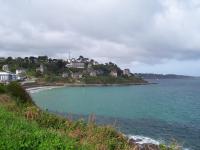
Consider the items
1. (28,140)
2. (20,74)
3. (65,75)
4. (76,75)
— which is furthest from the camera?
(76,75)

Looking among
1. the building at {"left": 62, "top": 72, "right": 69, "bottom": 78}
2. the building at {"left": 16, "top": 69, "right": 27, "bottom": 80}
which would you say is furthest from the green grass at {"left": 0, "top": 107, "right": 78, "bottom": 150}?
the building at {"left": 62, "top": 72, "right": 69, "bottom": 78}

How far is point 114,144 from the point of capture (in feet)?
44.4

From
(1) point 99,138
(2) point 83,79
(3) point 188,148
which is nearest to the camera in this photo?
(1) point 99,138

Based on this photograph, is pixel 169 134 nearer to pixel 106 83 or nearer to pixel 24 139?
pixel 24 139

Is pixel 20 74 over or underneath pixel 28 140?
over

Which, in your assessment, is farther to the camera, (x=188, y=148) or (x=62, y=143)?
(x=188, y=148)

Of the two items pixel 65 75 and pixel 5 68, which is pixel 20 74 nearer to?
pixel 5 68

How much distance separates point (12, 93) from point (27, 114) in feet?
56.9

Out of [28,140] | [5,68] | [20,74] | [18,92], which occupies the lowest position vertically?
[28,140]

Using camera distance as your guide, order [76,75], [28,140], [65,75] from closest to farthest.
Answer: [28,140] < [65,75] < [76,75]

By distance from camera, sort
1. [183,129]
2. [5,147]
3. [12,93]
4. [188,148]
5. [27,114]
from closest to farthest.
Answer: [5,147]
[27,114]
[188,148]
[12,93]
[183,129]

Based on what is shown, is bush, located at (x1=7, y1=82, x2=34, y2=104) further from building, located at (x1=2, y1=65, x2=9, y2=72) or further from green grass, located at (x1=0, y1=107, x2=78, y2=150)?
building, located at (x1=2, y1=65, x2=9, y2=72)

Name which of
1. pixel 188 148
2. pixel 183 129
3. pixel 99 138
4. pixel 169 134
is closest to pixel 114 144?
pixel 99 138

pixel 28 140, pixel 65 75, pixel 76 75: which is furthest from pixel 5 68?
pixel 28 140
